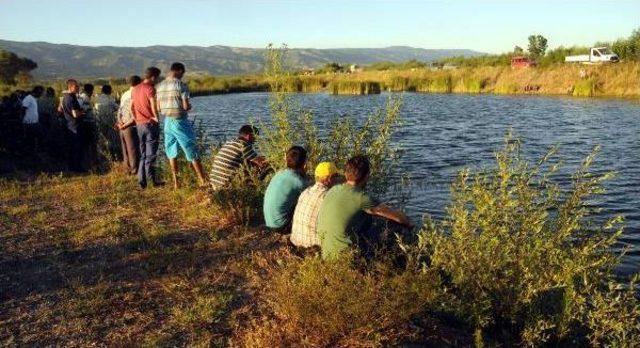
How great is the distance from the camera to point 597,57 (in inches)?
1625

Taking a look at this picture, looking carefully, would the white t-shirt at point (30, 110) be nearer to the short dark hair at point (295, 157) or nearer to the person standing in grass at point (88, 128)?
the person standing in grass at point (88, 128)

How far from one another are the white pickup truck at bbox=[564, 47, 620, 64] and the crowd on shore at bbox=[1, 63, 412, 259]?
1492 inches

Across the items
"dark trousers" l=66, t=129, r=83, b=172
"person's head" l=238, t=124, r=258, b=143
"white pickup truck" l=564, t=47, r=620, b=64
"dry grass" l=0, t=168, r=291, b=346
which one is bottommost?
"dry grass" l=0, t=168, r=291, b=346

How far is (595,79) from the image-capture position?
3431cm

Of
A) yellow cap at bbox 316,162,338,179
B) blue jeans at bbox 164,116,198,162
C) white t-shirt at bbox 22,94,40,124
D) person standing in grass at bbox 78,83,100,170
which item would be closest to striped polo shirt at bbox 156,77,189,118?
blue jeans at bbox 164,116,198,162

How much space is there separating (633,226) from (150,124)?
27.6 feet

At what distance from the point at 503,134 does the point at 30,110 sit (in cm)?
1591

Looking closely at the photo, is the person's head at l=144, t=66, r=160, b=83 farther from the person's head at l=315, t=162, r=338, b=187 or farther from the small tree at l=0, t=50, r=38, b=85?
the small tree at l=0, t=50, r=38, b=85

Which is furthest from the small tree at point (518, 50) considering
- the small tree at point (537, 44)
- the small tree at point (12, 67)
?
the small tree at point (12, 67)

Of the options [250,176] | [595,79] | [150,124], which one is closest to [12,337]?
[250,176]

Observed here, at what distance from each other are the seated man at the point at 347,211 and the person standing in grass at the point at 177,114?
160 inches

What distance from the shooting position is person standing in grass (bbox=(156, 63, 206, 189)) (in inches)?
337

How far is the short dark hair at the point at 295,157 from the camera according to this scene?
21.2 feet

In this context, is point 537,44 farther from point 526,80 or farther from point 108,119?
point 108,119
